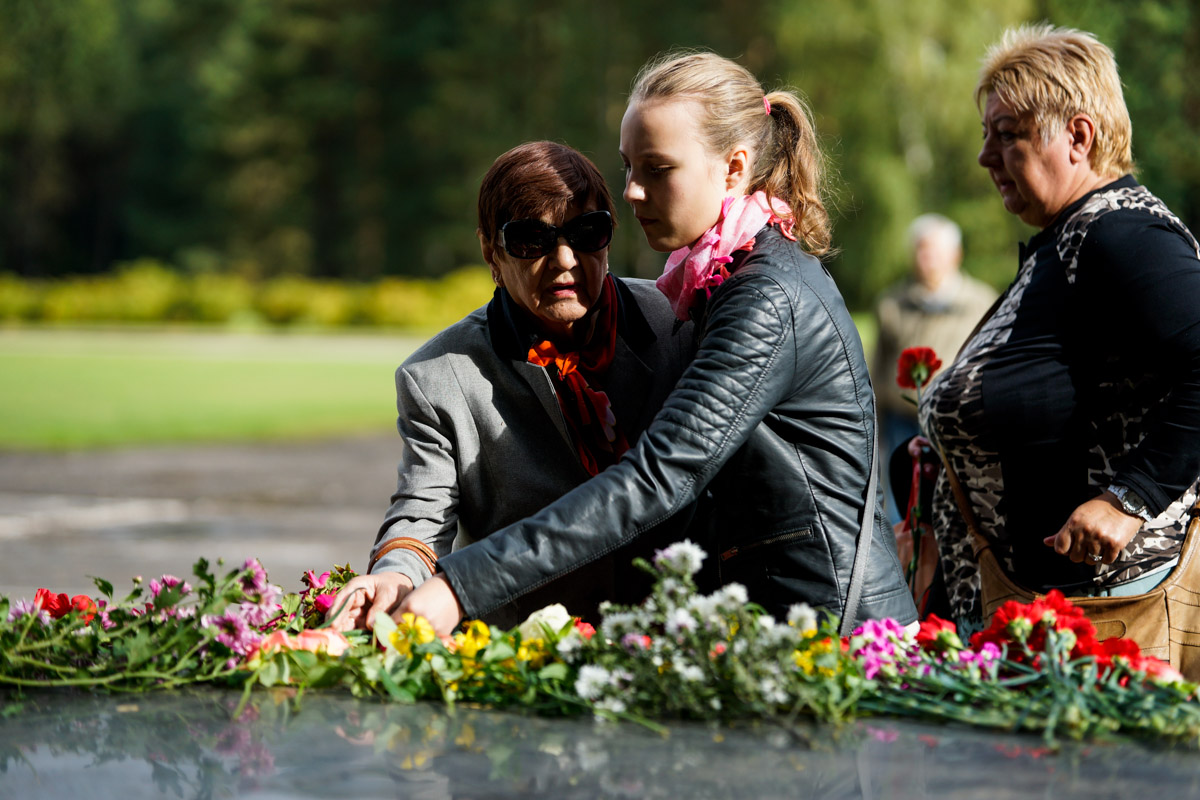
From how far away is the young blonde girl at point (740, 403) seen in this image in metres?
2.21

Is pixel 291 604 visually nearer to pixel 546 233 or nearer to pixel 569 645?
pixel 569 645

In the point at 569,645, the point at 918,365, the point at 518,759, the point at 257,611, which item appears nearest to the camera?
the point at 518,759

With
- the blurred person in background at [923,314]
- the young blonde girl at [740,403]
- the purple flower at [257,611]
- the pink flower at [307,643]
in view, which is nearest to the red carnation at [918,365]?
the young blonde girl at [740,403]

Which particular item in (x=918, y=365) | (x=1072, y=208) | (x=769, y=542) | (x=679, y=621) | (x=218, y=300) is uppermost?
(x=218, y=300)

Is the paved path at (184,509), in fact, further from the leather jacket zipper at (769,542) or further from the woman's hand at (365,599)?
the leather jacket zipper at (769,542)

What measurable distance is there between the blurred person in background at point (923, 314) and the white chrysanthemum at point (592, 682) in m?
6.10

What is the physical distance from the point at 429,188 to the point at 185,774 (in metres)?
54.5

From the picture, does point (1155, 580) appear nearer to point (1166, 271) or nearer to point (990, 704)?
point (1166, 271)

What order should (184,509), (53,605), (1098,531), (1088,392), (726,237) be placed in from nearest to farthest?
(53,605) → (726,237) → (1098,531) → (1088,392) → (184,509)

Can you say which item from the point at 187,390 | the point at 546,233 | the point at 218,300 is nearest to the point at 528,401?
the point at 546,233

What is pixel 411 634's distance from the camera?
7.06ft

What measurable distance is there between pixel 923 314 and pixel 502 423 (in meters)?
5.55

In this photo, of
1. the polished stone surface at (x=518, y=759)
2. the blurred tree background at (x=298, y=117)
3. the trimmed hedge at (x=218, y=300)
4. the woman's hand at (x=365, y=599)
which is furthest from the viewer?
the blurred tree background at (x=298, y=117)

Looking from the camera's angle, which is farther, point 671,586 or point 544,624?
point 544,624
